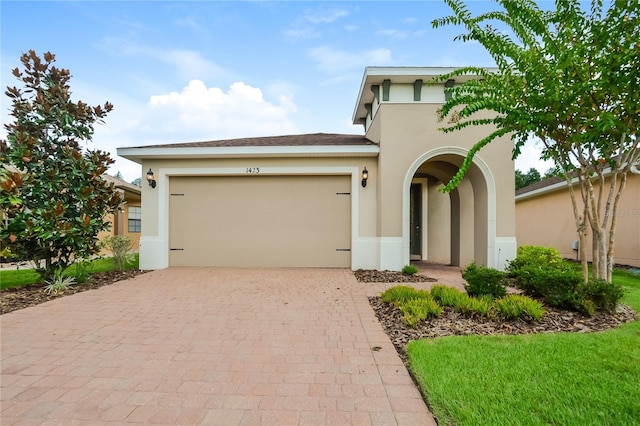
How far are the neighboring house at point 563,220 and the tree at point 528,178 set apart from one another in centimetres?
1816

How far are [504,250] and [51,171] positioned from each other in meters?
9.91

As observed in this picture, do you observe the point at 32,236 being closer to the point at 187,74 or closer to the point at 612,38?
the point at 187,74

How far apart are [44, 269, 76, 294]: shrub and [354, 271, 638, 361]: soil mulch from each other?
5778 millimetres

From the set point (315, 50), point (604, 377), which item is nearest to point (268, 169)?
point (315, 50)

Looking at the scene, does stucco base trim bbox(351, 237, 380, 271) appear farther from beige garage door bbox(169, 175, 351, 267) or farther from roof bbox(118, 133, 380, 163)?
roof bbox(118, 133, 380, 163)

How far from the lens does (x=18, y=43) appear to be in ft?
19.3

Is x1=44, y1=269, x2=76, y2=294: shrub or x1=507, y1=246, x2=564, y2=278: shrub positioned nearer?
x1=44, y1=269, x2=76, y2=294: shrub

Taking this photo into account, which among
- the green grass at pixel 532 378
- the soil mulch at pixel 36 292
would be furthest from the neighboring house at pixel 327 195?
the green grass at pixel 532 378

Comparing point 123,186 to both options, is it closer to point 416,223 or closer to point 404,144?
point 404,144

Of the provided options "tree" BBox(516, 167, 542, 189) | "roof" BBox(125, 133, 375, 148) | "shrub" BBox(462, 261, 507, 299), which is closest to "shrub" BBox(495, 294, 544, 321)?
"shrub" BBox(462, 261, 507, 299)

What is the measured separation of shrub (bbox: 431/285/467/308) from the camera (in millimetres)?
4000

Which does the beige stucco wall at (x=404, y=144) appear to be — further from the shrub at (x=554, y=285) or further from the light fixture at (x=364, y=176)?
the shrub at (x=554, y=285)

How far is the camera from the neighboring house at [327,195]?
23.6ft

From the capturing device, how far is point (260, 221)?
7918 mm
